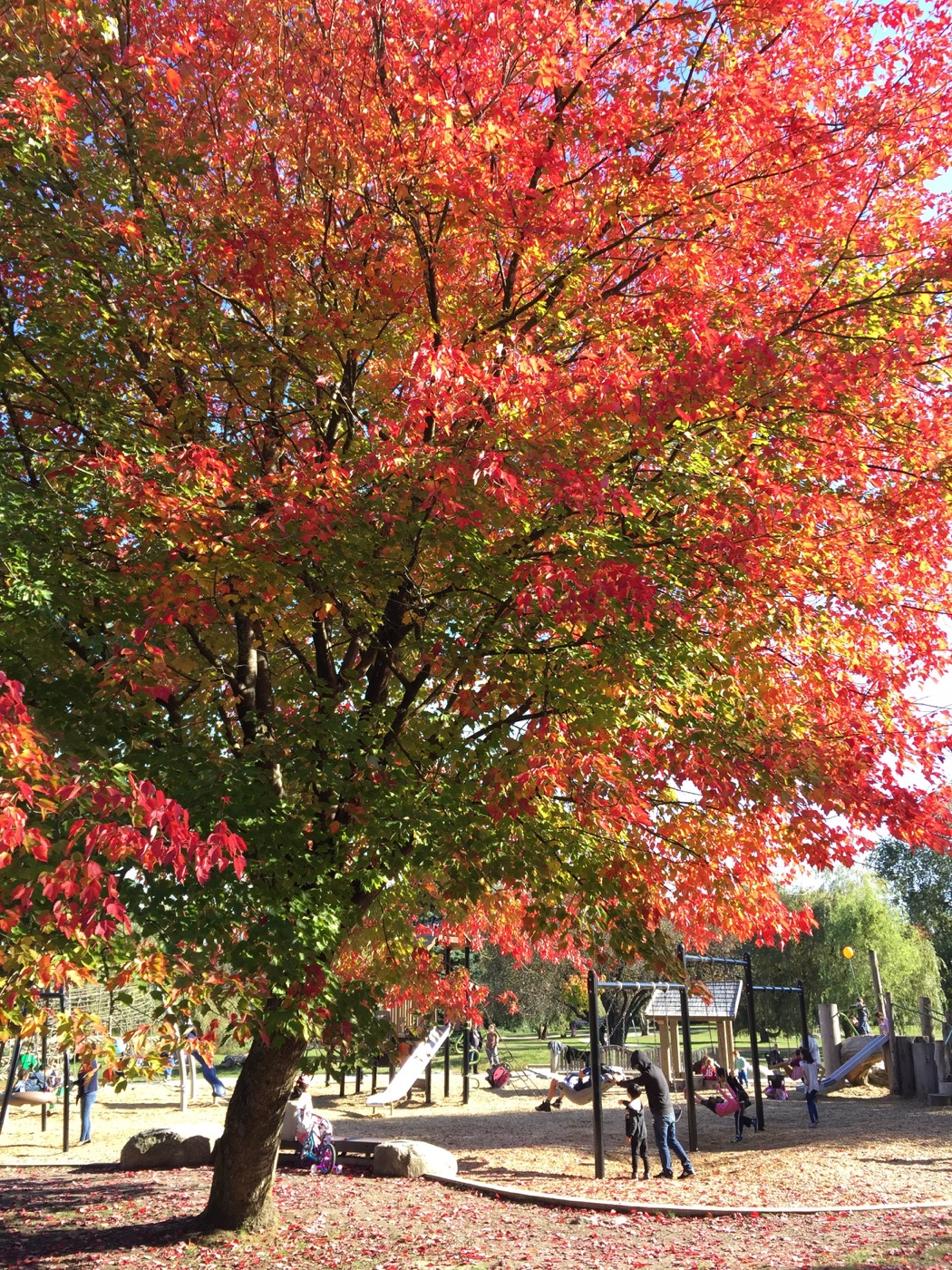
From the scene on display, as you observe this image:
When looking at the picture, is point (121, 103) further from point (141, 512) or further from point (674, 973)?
point (674, 973)

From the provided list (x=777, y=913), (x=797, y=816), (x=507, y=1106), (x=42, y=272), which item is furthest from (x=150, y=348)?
(x=507, y=1106)

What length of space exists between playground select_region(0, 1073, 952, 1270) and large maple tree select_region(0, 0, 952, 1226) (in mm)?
1222

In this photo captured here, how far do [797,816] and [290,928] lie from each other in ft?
13.2

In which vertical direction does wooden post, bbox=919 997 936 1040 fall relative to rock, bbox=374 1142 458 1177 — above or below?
above

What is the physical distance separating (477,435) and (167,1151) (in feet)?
37.4

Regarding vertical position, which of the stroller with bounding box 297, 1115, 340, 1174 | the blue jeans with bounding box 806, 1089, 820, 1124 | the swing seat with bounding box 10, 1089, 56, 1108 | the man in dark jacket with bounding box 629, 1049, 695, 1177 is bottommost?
the swing seat with bounding box 10, 1089, 56, 1108

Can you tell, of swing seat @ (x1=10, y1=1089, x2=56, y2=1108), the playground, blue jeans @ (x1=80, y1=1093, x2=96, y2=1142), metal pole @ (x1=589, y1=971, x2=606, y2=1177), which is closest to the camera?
the playground

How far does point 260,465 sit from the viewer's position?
8227 millimetres

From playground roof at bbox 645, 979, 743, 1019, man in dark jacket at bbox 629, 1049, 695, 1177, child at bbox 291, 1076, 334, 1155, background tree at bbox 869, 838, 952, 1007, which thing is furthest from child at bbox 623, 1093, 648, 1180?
background tree at bbox 869, 838, 952, 1007

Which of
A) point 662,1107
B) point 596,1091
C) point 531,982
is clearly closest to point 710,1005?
point 596,1091

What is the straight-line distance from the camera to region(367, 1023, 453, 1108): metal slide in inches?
826

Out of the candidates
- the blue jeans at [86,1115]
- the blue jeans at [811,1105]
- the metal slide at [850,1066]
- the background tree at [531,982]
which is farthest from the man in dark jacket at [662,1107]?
the background tree at [531,982]

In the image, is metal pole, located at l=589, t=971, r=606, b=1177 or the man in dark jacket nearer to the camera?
the man in dark jacket

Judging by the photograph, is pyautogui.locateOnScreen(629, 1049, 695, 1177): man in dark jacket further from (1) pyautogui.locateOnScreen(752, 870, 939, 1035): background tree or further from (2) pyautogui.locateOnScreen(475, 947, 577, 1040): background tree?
(1) pyautogui.locateOnScreen(752, 870, 939, 1035): background tree
